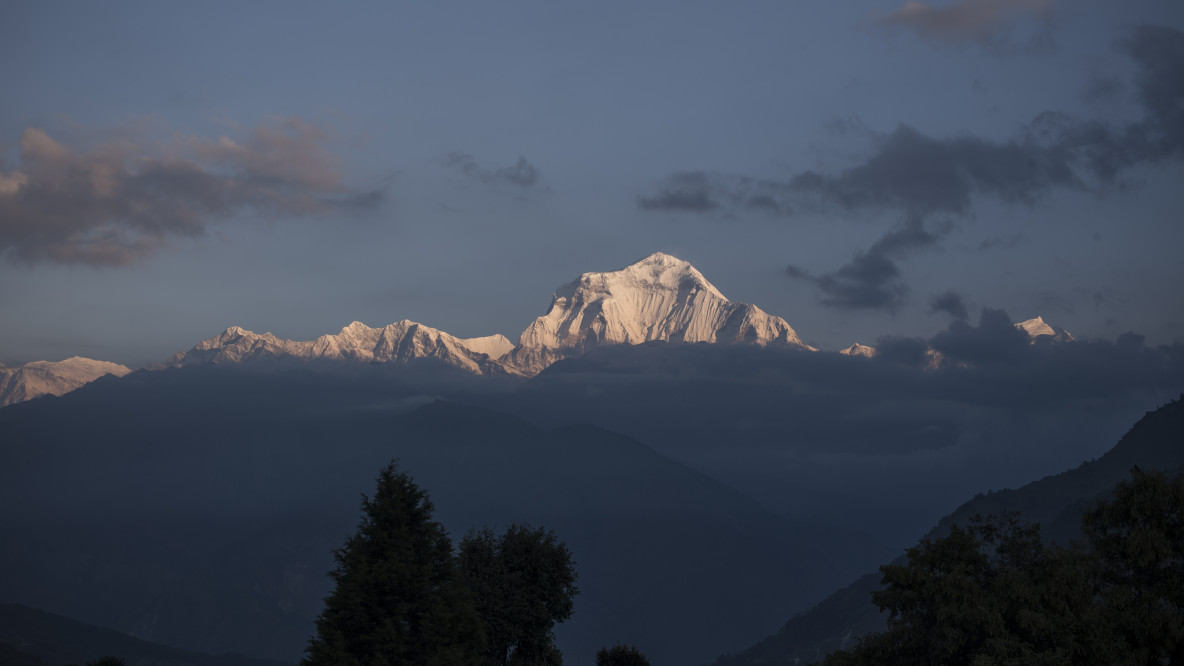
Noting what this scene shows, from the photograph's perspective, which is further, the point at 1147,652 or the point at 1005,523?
the point at 1005,523

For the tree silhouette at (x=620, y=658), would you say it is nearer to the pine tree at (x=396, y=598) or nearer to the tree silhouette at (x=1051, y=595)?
the pine tree at (x=396, y=598)

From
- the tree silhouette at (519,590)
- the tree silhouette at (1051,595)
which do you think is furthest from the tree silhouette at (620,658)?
the tree silhouette at (1051,595)

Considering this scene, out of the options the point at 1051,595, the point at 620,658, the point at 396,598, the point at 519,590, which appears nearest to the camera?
the point at 1051,595

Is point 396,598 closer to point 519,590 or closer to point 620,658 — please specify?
point 519,590

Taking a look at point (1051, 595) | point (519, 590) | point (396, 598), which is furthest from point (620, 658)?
point (1051, 595)

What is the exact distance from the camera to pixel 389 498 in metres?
59.2

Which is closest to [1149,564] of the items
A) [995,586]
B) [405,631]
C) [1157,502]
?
[1157,502]

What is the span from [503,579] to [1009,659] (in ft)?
144

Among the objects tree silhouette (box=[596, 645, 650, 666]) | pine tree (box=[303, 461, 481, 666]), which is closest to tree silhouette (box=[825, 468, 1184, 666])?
pine tree (box=[303, 461, 481, 666])

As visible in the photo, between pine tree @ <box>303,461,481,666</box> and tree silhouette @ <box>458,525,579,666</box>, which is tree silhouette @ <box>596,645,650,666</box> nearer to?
tree silhouette @ <box>458,525,579,666</box>

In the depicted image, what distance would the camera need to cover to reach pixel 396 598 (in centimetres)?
5619

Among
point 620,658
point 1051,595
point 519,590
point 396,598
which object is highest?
point 1051,595

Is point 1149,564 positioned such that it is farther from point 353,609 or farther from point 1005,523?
point 353,609

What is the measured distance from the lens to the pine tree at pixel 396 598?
54750 mm
